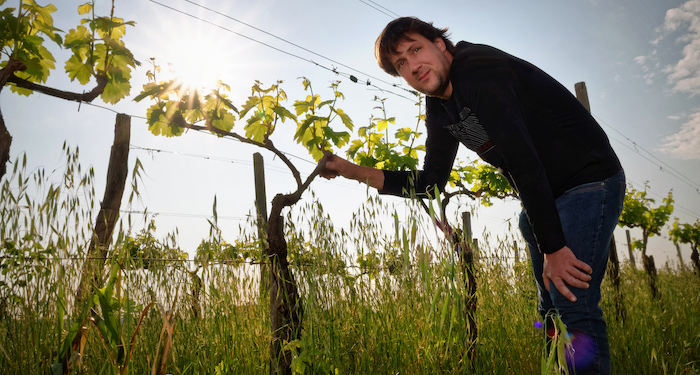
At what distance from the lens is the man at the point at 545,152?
Result: 133 cm

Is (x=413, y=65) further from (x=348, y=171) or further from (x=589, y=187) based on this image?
(x=589, y=187)

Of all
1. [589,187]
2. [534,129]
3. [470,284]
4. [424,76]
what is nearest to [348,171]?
[424,76]

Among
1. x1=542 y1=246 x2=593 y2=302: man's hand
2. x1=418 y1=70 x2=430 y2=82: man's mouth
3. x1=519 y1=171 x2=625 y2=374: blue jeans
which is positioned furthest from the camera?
x1=418 y1=70 x2=430 y2=82: man's mouth

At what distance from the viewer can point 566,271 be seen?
1284mm

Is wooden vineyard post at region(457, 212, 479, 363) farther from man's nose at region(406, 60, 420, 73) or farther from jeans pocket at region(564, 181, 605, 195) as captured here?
man's nose at region(406, 60, 420, 73)

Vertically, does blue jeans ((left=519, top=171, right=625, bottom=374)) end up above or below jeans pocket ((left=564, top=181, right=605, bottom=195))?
below

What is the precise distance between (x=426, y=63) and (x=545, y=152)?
606 millimetres

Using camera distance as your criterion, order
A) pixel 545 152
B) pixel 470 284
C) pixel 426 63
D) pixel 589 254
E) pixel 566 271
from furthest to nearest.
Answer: pixel 470 284
pixel 426 63
pixel 545 152
pixel 589 254
pixel 566 271

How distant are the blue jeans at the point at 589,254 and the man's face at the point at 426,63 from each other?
26.5 inches

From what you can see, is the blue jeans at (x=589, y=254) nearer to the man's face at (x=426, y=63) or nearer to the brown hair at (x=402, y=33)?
Result: the man's face at (x=426, y=63)

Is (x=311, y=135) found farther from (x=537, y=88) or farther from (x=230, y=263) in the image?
(x=537, y=88)

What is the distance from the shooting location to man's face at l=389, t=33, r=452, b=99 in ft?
5.66

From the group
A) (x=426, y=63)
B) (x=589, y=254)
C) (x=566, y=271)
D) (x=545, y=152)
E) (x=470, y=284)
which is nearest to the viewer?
(x=566, y=271)

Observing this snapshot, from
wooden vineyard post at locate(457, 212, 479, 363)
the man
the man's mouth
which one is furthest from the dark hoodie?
wooden vineyard post at locate(457, 212, 479, 363)
